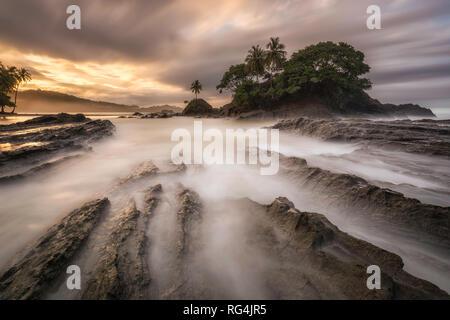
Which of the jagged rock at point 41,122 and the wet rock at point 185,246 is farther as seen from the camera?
the jagged rock at point 41,122

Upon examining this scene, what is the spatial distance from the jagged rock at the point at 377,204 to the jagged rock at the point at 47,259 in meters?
3.69

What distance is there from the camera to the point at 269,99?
3522 cm

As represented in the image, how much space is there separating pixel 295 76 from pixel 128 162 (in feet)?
103

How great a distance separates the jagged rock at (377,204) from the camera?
2459 millimetres

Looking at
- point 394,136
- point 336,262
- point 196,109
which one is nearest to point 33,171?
point 336,262

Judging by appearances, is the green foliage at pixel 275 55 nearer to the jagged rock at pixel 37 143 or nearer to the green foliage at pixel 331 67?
the green foliage at pixel 331 67

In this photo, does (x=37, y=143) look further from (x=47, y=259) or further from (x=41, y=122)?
(x=41, y=122)

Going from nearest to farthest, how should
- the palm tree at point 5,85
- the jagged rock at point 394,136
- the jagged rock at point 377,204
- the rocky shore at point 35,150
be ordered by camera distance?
the jagged rock at point 377,204 → the rocky shore at point 35,150 → the jagged rock at point 394,136 → the palm tree at point 5,85

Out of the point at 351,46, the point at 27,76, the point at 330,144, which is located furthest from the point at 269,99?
the point at 27,76

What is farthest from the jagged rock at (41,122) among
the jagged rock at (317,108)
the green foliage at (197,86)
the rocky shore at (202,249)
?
the green foliage at (197,86)

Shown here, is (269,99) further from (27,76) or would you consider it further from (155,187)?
(27,76)

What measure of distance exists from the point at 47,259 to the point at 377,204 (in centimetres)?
430

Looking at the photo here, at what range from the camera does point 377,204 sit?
2900 millimetres

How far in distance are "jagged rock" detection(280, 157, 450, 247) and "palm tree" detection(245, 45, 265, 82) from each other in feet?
121
